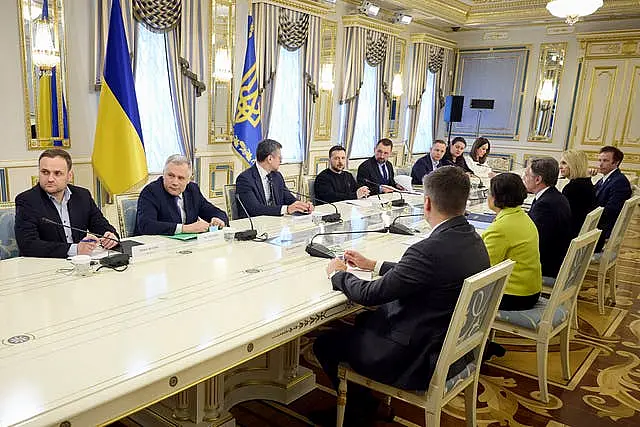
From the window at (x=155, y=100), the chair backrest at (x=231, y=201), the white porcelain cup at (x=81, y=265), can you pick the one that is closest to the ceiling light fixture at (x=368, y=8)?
the window at (x=155, y=100)

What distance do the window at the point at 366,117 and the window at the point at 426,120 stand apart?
4.12 feet

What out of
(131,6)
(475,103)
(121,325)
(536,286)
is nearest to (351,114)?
(475,103)

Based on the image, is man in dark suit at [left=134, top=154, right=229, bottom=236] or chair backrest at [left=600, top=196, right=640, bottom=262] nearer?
man in dark suit at [left=134, top=154, right=229, bottom=236]

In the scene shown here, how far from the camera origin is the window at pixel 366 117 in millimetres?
7395

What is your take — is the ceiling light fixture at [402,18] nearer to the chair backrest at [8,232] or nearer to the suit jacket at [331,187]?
the suit jacket at [331,187]

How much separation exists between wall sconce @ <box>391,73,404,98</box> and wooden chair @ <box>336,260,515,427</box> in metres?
6.35

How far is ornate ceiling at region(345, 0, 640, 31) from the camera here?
6996mm

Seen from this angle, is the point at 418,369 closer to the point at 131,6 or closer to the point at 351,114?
the point at 131,6

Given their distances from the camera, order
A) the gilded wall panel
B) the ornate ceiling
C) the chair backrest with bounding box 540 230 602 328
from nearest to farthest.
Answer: the chair backrest with bounding box 540 230 602 328 → the ornate ceiling → the gilded wall panel

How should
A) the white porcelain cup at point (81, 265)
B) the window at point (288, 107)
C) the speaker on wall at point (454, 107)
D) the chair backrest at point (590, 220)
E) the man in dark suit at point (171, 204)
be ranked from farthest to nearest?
the speaker on wall at point (454, 107)
the window at point (288, 107)
the chair backrest at point (590, 220)
the man in dark suit at point (171, 204)
the white porcelain cup at point (81, 265)

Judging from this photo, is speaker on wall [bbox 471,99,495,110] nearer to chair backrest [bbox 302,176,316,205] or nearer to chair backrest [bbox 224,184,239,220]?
chair backrest [bbox 302,176,316,205]

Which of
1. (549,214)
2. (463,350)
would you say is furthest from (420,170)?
(463,350)

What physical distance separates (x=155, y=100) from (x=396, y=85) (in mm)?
4244

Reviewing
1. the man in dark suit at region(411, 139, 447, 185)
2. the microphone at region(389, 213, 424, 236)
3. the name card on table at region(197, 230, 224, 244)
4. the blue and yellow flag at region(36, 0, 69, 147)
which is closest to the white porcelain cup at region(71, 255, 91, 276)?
the name card on table at region(197, 230, 224, 244)
